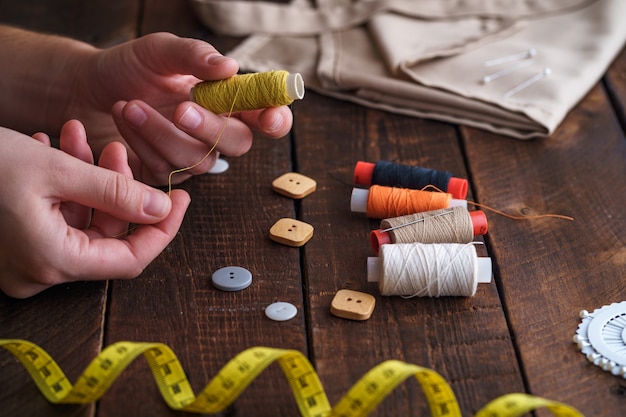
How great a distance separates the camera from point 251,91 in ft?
4.81

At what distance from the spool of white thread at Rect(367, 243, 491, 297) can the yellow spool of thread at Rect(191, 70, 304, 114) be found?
33cm

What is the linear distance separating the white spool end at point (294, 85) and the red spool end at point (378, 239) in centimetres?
28

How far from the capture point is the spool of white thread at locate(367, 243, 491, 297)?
4.41 ft

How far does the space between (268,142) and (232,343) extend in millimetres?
645

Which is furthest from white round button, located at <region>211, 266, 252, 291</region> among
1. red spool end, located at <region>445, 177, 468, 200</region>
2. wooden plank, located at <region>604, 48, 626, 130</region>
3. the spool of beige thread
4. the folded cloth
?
wooden plank, located at <region>604, 48, 626, 130</region>

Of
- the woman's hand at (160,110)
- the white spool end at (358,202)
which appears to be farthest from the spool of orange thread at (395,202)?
the woman's hand at (160,110)

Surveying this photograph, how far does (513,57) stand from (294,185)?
0.78 metres

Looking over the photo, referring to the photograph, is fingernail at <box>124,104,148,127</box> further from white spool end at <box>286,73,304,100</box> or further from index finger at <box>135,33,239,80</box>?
white spool end at <box>286,73,304,100</box>

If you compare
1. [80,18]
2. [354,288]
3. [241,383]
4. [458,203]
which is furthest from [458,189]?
[80,18]

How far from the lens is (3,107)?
1.74 meters

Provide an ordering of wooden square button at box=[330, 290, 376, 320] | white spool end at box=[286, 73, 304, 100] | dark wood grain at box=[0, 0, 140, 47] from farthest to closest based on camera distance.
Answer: dark wood grain at box=[0, 0, 140, 47], white spool end at box=[286, 73, 304, 100], wooden square button at box=[330, 290, 376, 320]

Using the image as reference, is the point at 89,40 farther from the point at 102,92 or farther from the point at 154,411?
the point at 154,411

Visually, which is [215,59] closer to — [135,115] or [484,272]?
[135,115]

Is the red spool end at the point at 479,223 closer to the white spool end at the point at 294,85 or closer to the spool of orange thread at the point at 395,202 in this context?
the spool of orange thread at the point at 395,202
